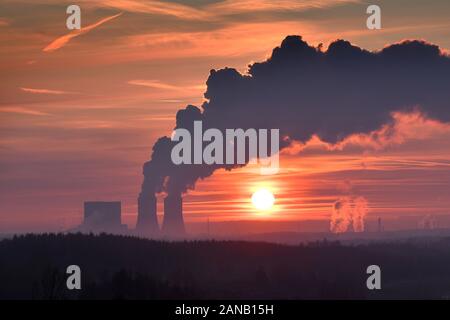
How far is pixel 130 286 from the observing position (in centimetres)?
16838
